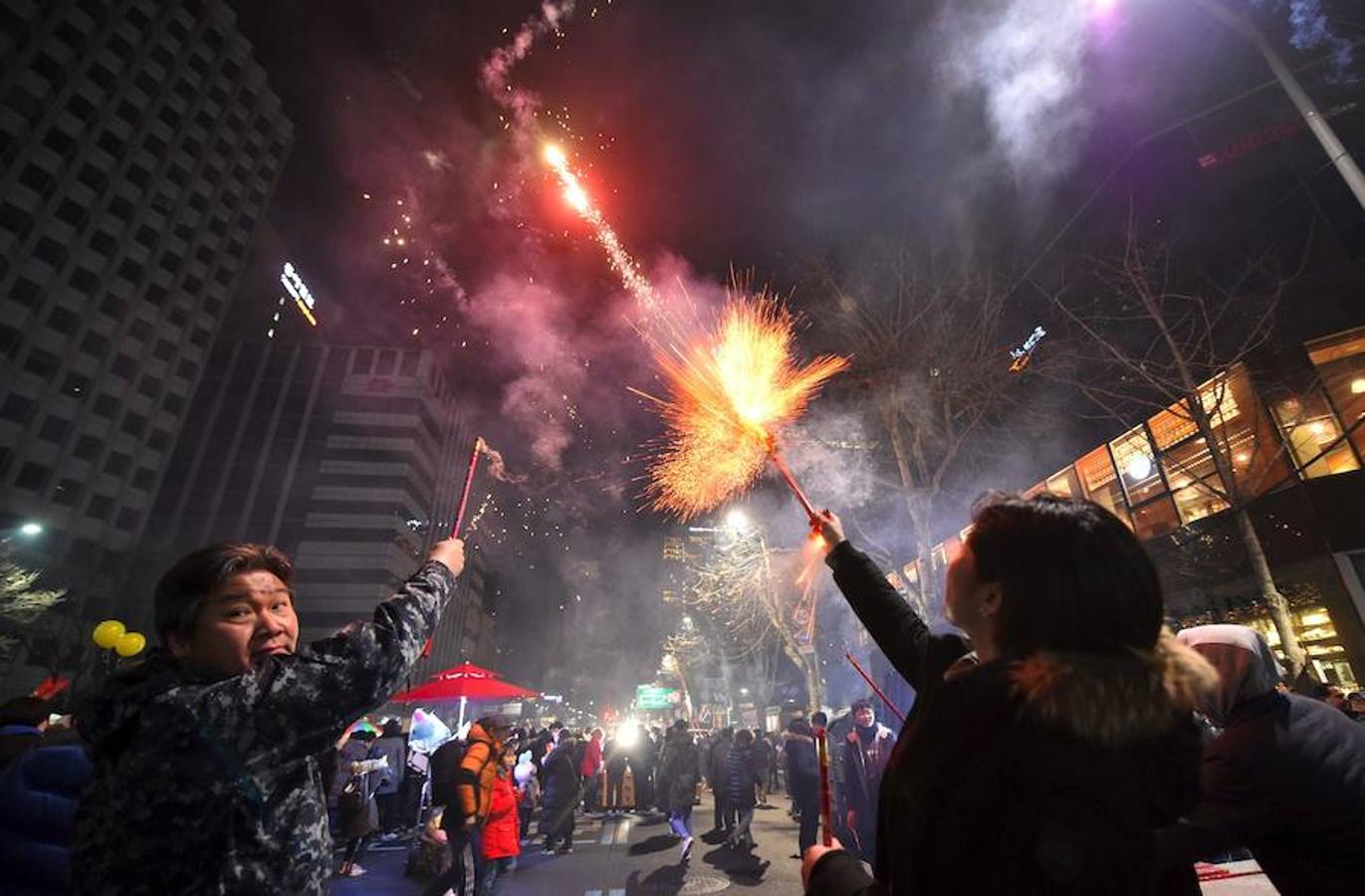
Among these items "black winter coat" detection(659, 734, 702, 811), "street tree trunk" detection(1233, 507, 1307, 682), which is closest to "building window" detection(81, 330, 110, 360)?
"black winter coat" detection(659, 734, 702, 811)

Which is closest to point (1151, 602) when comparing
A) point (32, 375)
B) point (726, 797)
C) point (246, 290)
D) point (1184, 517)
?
point (726, 797)

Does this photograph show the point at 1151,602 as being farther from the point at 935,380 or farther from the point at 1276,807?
the point at 935,380

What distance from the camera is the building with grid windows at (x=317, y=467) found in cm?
7212

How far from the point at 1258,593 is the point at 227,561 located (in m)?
17.9

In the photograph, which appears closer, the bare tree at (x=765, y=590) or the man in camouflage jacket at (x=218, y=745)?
the man in camouflage jacket at (x=218, y=745)

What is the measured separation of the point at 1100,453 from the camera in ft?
57.3

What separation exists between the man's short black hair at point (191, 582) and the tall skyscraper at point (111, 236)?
68.1 m

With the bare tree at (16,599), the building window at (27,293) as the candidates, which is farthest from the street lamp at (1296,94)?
the building window at (27,293)

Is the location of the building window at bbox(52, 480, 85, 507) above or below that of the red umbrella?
above

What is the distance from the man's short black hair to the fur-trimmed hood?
7.36 ft

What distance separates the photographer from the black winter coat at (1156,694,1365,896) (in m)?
2.13

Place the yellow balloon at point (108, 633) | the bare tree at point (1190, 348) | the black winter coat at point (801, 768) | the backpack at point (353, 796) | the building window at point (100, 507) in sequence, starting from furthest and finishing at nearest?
the building window at point (100, 507) < the bare tree at point (1190, 348) < the black winter coat at point (801, 768) < the yellow balloon at point (108, 633) < the backpack at point (353, 796)

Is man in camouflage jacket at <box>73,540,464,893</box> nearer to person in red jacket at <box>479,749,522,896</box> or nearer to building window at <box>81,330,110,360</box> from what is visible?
person in red jacket at <box>479,749,522,896</box>

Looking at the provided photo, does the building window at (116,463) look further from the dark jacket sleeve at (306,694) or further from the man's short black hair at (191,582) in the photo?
the dark jacket sleeve at (306,694)
